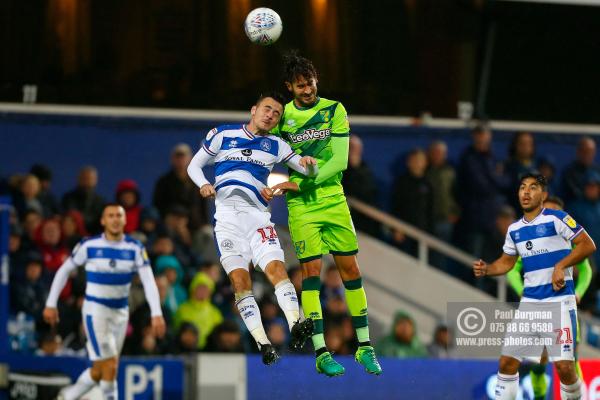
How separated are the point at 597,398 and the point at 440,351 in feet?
7.59

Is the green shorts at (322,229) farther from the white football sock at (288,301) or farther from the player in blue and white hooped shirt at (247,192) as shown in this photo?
the white football sock at (288,301)

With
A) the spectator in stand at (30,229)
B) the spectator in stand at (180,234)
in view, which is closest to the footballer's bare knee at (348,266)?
the spectator in stand at (180,234)

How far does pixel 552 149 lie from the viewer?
19.5 metres

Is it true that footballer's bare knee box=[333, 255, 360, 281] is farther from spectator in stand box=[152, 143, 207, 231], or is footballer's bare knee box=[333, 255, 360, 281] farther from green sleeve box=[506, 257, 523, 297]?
spectator in stand box=[152, 143, 207, 231]

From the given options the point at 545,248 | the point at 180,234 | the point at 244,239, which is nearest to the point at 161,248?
the point at 180,234

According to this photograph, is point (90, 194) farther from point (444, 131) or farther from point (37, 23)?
point (444, 131)

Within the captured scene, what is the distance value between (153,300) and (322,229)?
2939 mm

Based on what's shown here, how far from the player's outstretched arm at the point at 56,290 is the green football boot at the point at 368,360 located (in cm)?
362

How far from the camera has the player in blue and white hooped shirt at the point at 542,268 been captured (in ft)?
40.6

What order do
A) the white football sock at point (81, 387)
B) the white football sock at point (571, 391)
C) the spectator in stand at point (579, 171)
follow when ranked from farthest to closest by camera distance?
the spectator in stand at point (579, 171)
the white football sock at point (81, 387)
the white football sock at point (571, 391)

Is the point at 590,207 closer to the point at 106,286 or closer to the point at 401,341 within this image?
the point at 401,341

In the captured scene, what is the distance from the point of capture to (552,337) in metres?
12.4

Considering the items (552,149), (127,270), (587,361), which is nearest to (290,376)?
(127,270)

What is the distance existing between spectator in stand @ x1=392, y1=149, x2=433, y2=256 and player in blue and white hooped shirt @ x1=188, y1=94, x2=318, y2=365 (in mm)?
5941
